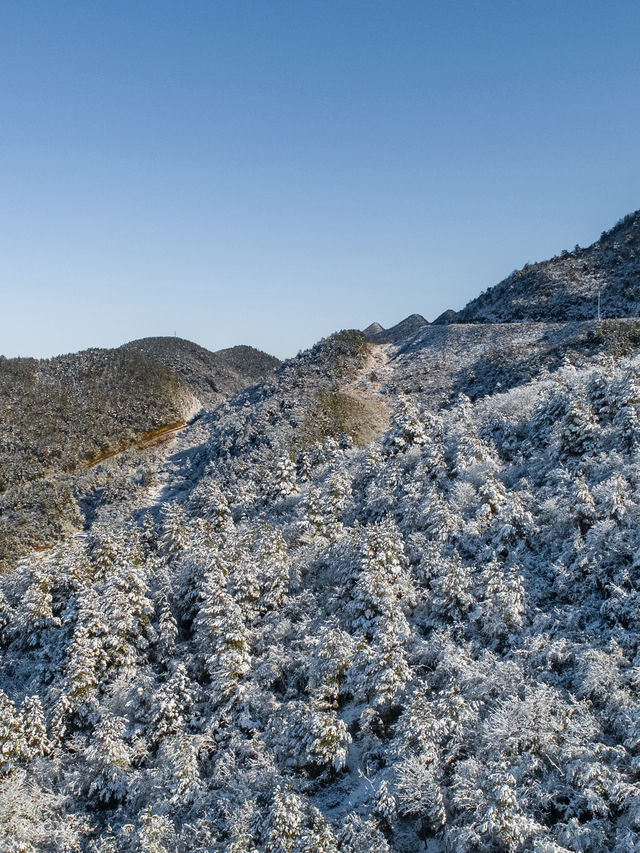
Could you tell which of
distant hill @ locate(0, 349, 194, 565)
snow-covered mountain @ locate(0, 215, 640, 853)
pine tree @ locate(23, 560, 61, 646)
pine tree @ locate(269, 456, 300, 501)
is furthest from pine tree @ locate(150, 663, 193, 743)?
distant hill @ locate(0, 349, 194, 565)

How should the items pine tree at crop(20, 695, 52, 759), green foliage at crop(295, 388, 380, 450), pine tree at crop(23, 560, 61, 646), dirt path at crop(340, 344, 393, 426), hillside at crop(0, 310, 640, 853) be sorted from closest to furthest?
hillside at crop(0, 310, 640, 853), pine tree at crop(20, 695, 52, 759), pine tree at crop(23, 560, 61, 646), green foliage at crop(295, 388, 380, 450), dirt path at crop(340, 344, 393, 426)

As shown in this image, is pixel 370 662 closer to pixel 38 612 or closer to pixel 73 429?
pixel 38 612

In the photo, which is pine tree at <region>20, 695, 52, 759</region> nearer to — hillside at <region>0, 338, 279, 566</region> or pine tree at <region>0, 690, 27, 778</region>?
pine tree at <region>0, 690, 27, 778</region>

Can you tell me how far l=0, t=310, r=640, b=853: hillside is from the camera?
19.8 meters

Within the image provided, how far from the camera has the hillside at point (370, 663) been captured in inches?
781

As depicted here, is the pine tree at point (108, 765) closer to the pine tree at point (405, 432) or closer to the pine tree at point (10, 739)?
the pine tree at point (10, 739)

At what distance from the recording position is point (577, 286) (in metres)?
97.9

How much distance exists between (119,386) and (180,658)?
396 ft

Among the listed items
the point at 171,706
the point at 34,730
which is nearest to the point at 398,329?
the point at 171,706

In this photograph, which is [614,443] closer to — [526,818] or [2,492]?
[526,818]

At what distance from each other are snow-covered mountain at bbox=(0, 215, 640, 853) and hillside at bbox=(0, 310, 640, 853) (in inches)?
5.1

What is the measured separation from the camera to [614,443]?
122 ft

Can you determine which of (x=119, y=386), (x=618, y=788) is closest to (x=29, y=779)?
(x=618, y=788)

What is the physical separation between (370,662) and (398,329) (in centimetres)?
13644
